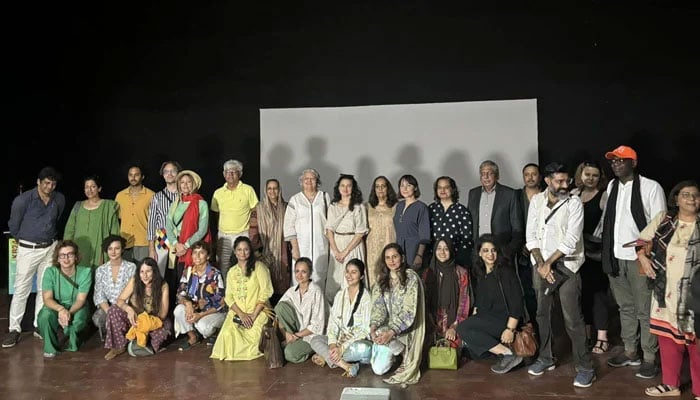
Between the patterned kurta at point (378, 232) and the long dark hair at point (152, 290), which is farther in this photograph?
the patterned kurta at point (378, 232)

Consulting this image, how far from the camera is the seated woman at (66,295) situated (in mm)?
4172

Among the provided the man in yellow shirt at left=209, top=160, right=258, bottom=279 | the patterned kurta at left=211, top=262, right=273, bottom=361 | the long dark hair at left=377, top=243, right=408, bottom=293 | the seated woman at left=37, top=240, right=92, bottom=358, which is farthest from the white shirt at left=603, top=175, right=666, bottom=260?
the seated woman at left=37, top=240, right=92, bottom=358

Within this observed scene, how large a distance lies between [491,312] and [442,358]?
43 cm

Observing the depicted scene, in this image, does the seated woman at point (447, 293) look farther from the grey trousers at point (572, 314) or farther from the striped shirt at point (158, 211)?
the striped shirt at point (158, 211)

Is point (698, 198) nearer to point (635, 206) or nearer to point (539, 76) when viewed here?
point (635, 206)

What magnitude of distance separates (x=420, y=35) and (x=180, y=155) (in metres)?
2.56

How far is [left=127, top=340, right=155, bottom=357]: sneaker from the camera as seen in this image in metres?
4.07

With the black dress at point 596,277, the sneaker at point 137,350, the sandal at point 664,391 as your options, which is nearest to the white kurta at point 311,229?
the sneaker at point 137,350

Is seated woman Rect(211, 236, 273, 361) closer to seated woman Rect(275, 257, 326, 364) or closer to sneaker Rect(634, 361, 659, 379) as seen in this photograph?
A: seated woman Rect(275, 257, 326, 364)

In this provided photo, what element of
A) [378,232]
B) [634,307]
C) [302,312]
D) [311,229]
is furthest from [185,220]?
[634,307]

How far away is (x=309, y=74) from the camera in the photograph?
5570mm

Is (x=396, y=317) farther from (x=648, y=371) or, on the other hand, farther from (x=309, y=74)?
(x=309, y=74)

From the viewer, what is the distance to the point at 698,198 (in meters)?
3.05

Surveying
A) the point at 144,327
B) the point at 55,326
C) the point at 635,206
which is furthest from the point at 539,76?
the point at 55,326
